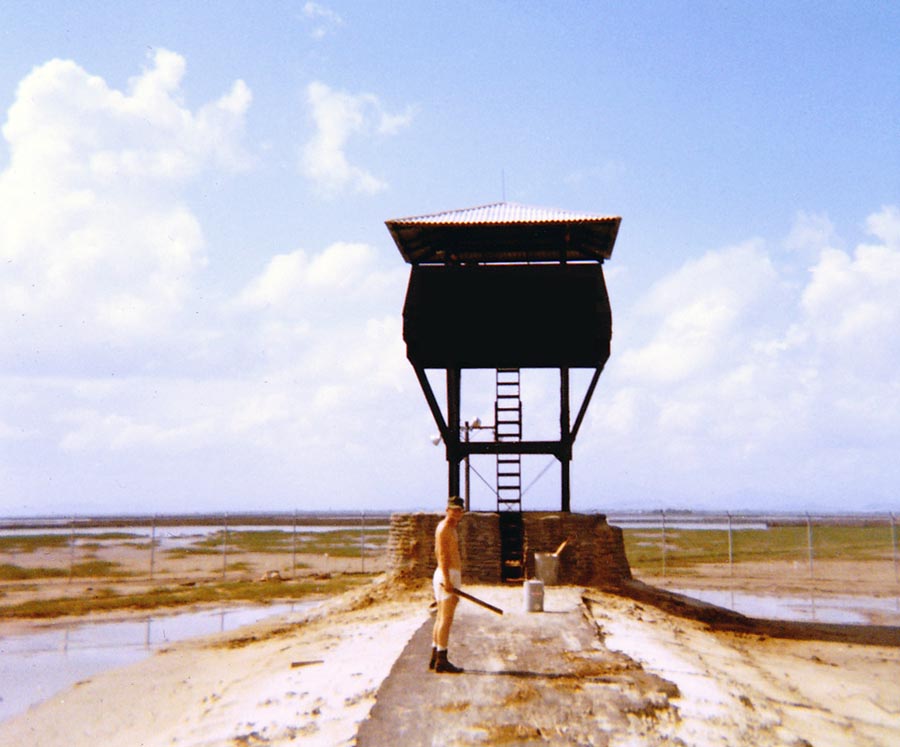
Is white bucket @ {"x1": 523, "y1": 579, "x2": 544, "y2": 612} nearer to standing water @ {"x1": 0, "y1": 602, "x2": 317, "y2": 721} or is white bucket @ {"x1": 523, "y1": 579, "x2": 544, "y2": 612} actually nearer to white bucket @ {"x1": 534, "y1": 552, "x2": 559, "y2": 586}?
white bucket @ {"x1": 534, "y1": 552, "x2": 559, "y2": 586}

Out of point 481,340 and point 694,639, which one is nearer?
point 694,639

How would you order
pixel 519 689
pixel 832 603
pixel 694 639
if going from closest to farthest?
1. pixel 519 689
2. pixel 694 639
3. pixel 832 603

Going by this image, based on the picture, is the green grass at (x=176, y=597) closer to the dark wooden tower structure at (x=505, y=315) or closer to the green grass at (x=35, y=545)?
the dark wooden tower structure at (x=505, y=315)

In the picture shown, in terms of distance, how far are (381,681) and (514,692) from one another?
1.54m

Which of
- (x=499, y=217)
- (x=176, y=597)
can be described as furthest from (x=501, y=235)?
(x=176, y=597)

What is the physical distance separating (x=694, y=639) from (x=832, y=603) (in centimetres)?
1248

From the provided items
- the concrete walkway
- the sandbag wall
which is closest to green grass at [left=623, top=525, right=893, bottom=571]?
the sandbag wall

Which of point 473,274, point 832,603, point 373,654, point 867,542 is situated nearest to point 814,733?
point 373,654

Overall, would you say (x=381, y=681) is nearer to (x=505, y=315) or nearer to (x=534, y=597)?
(x=534, y=597)

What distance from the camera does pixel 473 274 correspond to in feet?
61.7

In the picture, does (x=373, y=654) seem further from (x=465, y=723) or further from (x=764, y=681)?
(x=764, y=681)

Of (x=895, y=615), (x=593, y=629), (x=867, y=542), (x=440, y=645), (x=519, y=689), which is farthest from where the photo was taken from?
(x=867, y=542)

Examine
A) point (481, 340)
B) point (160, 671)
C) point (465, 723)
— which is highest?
point (481, 340)

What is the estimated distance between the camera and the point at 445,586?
9195mm
